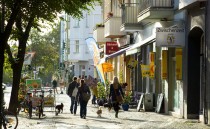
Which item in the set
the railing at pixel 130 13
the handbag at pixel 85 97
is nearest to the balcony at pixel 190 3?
the handbag at pixel 85 97

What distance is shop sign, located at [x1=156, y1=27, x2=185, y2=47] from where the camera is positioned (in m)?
23.5

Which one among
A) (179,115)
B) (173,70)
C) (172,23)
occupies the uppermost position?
(172,23)

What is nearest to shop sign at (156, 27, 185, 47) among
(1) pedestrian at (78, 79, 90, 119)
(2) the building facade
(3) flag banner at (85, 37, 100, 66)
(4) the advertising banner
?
(2) the building facade

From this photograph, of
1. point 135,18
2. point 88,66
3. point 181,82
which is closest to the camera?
point 181,82

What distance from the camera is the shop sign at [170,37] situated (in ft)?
77.3

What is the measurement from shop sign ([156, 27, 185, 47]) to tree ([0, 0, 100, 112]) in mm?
2983

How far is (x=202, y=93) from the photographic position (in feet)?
74.1

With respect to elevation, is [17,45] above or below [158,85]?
above

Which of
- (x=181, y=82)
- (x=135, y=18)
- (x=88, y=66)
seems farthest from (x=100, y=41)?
(x=88, y=66)

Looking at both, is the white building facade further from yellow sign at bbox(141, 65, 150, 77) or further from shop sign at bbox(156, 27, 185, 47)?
shop sign at bbox(156, 27, 185, 47)

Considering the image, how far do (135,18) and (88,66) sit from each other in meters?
56.8

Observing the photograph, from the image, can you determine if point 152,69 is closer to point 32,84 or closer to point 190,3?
point 32,84

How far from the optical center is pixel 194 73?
23.3 meters

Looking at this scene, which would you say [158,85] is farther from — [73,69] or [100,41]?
[73,69]
